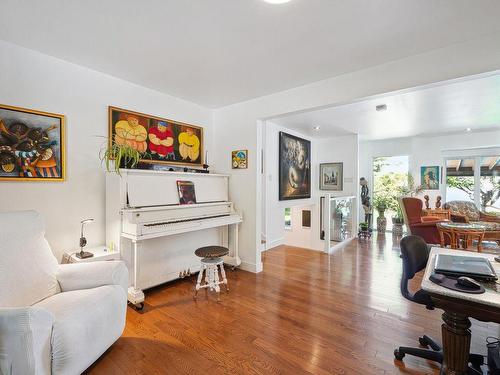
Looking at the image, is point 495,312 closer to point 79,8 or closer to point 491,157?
point 79,8

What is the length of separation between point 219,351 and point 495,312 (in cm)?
170

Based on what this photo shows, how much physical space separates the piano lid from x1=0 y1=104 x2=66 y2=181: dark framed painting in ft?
2.19

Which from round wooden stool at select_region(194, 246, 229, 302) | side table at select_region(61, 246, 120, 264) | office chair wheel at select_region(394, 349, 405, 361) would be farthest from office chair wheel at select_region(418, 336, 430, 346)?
side table at select_region(61, 246, 120, 264)

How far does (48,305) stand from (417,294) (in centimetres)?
262

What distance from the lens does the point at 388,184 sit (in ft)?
22.1

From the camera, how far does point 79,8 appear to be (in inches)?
68.4

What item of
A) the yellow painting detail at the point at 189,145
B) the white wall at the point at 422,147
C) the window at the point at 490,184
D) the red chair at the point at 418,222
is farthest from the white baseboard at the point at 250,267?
the window at the point at 490,184

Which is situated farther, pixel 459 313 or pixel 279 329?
pixel 279 329

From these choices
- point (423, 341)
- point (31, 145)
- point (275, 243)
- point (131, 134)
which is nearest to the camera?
point (423, 341)

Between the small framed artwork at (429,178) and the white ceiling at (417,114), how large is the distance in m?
0.95

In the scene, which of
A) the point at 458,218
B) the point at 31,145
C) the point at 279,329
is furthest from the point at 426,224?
the point at 31,145

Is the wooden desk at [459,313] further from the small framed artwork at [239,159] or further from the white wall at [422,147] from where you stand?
the white wall at [422,147]

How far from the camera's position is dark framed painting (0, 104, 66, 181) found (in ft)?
7.04

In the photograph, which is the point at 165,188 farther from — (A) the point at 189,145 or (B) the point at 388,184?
(B) the point at 388,184
